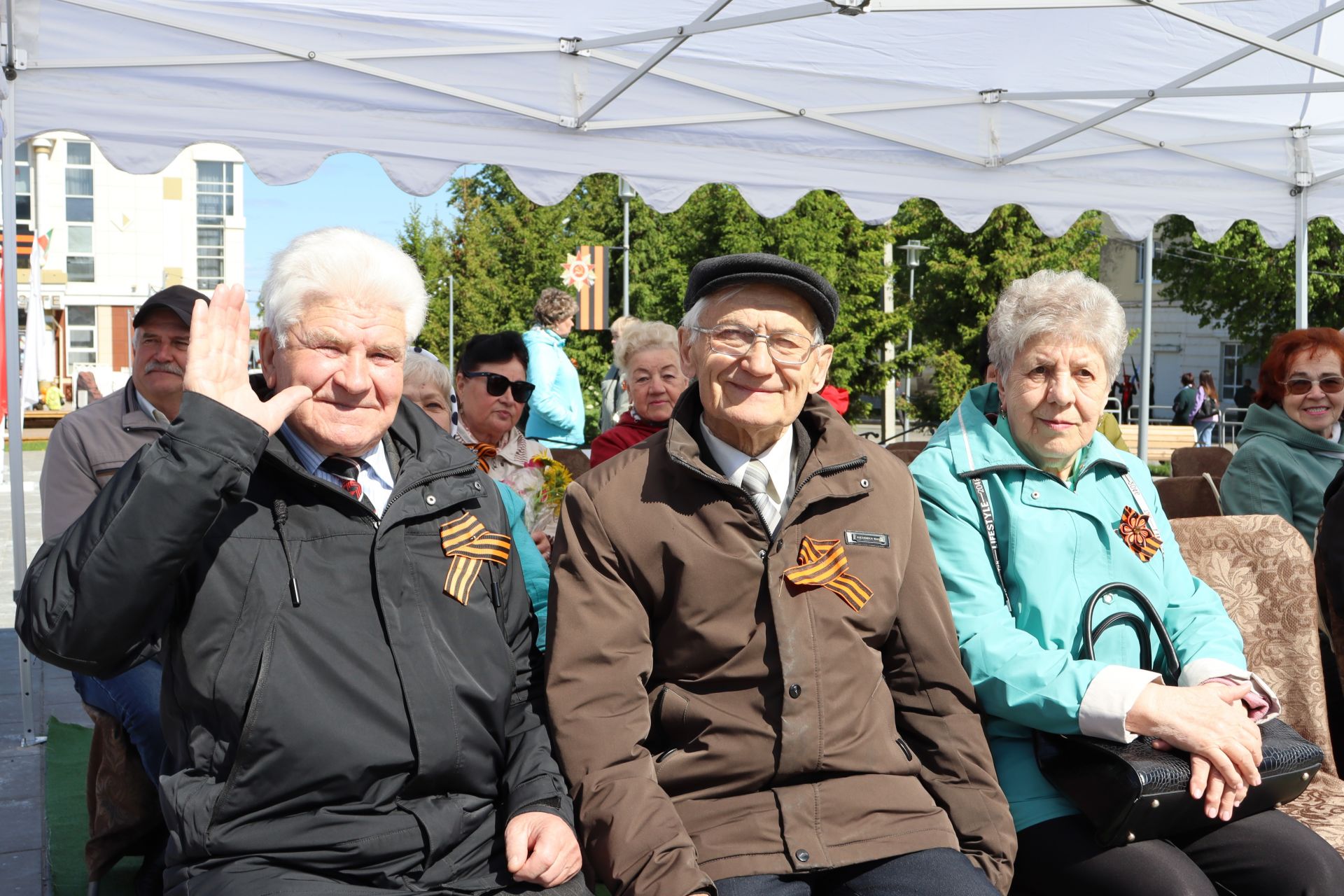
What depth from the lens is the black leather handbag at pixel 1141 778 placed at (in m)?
2.40

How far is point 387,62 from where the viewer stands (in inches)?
208

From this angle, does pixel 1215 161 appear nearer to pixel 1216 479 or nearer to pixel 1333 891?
pixel 1216 479

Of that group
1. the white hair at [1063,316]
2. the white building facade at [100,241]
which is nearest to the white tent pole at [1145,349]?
the white hair at [1063,316]

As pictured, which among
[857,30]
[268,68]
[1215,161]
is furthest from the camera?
[1215,161]

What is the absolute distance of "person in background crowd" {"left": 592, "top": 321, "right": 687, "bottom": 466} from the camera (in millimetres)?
4414

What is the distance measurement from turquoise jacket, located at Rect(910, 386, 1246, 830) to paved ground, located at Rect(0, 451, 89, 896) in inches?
113

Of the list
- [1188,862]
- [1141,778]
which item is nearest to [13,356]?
[1141,778]

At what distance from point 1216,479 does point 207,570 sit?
5.63 meters

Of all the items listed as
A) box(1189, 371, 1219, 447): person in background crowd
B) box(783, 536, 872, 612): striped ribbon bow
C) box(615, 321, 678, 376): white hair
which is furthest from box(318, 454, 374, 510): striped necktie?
box(1189, 371, 1219, 447): person in background crowd

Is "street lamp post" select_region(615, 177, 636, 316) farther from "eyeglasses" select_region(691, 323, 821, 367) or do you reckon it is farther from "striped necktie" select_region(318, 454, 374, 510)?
"striped necktie" select_region(318, 454, 374, 510)

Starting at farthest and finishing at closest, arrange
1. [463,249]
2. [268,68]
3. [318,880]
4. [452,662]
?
1. [463,249]
2. [268,68]
3. [452,662]
4. [318,880]

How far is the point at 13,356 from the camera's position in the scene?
4746 millimetres

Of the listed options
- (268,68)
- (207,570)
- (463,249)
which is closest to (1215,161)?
(268,68)

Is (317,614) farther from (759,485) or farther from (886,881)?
(886,881)
